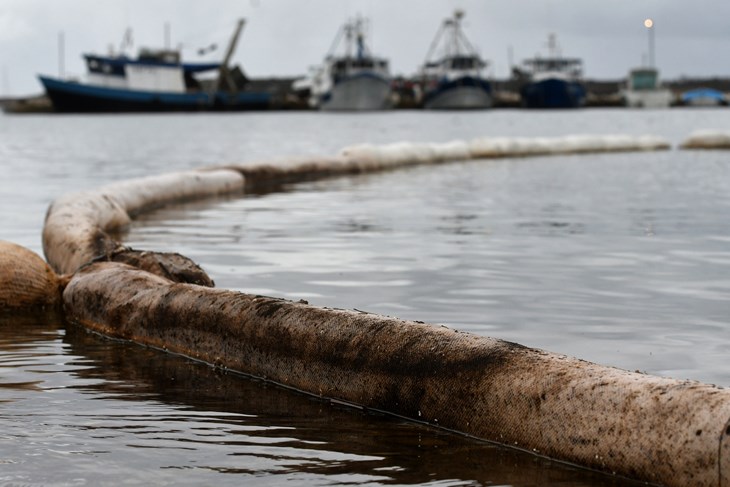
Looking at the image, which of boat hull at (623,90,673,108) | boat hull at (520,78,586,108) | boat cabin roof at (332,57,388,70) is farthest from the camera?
boat hull at (623,90,673,108)

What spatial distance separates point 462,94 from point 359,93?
1233cm

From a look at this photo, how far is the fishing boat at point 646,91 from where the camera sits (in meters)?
136

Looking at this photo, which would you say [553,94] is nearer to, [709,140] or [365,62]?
[365,62]

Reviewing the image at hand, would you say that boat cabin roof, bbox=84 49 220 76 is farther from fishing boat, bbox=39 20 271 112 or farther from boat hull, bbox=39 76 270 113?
boat hull, bbox=39 76 270 113

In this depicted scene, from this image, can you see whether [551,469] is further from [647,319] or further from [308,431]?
[647,319]

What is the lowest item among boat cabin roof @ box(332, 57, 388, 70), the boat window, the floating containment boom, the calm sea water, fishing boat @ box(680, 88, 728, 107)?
the calm sea water

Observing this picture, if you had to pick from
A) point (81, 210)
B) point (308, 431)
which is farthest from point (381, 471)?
point (81, 210)

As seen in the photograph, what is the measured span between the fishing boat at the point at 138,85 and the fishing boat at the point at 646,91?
5540 centimetres

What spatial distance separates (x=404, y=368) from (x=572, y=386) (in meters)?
0.86

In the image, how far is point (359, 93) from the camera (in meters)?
106

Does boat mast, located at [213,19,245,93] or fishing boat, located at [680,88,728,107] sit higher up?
boat mast, located at [213,19,245,93]

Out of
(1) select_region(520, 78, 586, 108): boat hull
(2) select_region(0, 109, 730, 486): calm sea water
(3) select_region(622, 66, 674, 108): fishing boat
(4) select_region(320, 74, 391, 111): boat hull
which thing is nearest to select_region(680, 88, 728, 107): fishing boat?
(3) select_region(622, 66, 674, 108): fishing boat

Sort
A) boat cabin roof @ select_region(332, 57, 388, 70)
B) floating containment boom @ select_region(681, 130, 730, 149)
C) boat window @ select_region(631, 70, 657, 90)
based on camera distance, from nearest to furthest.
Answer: floating containment boom @ select_region(681, 130, 730, 149) → boat cabin roof @ select_region(332, 57, 388, 70) → boat window @ select_region(631, 70, 657, 90)

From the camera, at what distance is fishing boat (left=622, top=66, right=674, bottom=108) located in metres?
136
